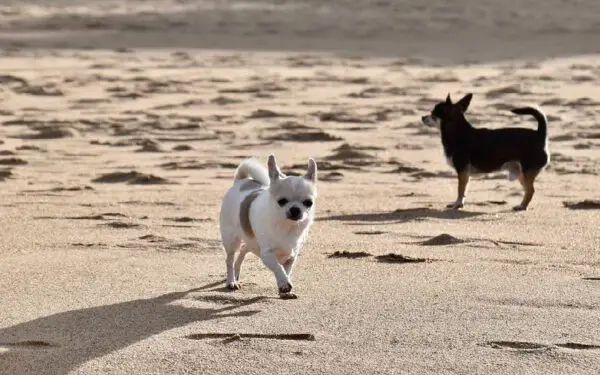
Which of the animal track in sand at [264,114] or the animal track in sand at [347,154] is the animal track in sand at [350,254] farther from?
the animal track in sand at [264,114]

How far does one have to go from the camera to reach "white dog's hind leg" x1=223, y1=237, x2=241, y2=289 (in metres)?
6.33

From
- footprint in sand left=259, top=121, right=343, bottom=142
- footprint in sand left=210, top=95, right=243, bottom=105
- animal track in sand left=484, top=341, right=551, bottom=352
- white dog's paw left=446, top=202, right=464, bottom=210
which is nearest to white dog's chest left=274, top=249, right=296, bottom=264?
animal track in sand left=484, top=341, right=551, bottom=352

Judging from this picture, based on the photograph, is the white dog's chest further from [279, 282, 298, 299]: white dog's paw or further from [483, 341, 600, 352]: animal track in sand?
[483, 341, 600, 352]: animal track in sand

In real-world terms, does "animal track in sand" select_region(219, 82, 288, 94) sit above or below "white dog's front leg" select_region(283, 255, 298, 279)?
below

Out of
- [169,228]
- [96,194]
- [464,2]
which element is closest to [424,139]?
[96,194]

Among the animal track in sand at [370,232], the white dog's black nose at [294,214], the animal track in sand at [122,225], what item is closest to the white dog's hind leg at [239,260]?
the white dog's black nose at [294,214]

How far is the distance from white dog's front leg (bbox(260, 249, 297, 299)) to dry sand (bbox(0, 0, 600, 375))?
0.08 meters

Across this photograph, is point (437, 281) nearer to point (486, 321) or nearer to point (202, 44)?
point (486, 321)

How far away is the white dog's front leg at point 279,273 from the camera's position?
588cm

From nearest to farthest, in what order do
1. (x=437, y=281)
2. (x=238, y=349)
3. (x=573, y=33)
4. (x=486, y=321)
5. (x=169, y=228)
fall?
1. (x=238, y=349)
2. (x=486, y=321)
3. (x=437, y=281)
4. (x=169, y=228)
5. (x=573, y=33)

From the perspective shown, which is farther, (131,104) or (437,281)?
(131,104)

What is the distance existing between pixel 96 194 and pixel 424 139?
4274 mm

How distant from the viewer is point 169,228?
8.16 meters

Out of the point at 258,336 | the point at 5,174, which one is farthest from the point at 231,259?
the point at 5,174
